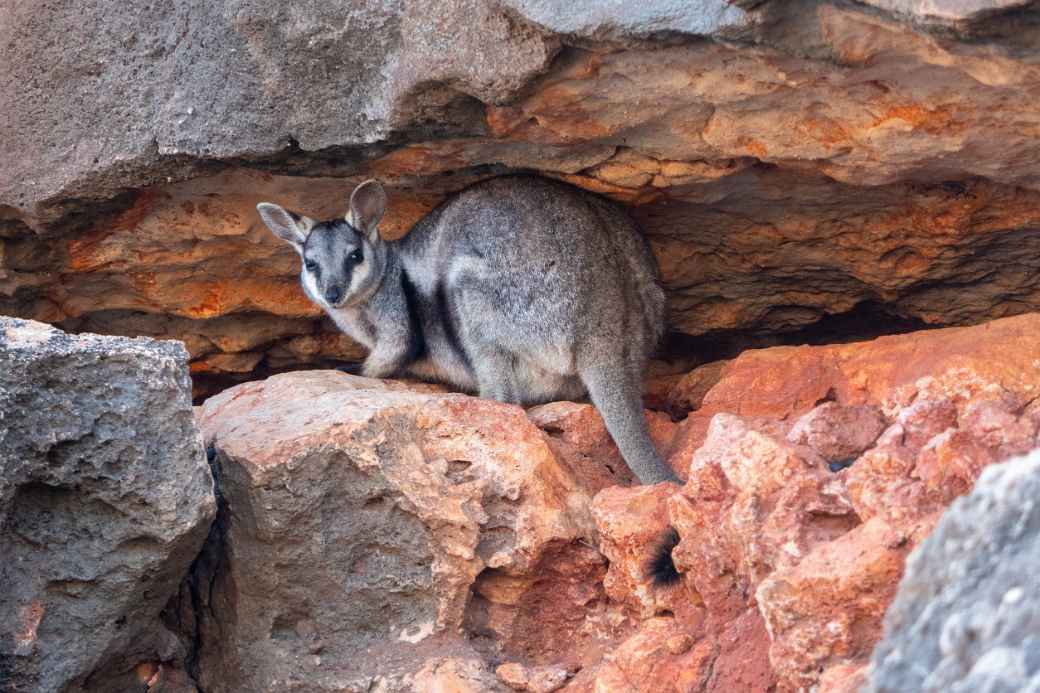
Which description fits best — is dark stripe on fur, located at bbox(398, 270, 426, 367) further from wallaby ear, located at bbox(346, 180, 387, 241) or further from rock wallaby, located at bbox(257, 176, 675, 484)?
wallaby ear, located at bbox(346, 180, 387, 241)

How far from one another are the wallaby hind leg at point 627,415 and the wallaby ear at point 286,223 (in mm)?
1440

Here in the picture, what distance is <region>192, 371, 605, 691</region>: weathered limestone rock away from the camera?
4.80m

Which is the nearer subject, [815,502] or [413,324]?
[815,502]

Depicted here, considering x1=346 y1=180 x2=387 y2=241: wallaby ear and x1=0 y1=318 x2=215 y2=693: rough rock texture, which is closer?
x1=0 y1=318 x2=215 y2=693: rough rock texture

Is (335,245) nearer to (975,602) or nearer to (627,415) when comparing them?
(627,415)

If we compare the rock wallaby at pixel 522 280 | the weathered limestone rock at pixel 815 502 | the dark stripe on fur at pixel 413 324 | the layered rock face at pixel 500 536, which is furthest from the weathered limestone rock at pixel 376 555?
the dark stripe on fur at pixel 413 324

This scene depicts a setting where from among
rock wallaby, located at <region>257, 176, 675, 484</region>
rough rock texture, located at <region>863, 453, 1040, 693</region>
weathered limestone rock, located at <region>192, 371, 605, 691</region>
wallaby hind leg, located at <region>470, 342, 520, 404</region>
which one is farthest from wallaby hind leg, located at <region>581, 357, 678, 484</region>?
A: rough rock texture, located at <region>863, 453, 1040, 693</region>

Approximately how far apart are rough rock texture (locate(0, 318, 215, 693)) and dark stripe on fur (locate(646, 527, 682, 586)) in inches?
58.3

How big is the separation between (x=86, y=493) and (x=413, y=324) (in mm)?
2558

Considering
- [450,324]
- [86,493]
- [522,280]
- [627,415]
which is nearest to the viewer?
[86,493]

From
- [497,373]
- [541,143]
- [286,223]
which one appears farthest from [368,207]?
[541,143]

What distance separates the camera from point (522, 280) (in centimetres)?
608

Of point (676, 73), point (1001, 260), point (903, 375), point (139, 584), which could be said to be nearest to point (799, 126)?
point (676, 73)

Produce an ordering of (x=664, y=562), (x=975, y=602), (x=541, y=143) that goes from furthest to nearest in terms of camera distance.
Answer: (x=541, y=143)
(x=664, y=562)
(x=975, y=602)
